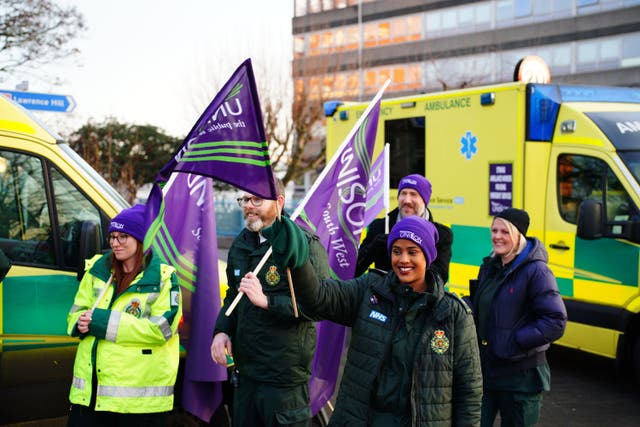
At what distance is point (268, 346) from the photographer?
12.0ft

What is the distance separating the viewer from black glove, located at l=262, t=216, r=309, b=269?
273cm

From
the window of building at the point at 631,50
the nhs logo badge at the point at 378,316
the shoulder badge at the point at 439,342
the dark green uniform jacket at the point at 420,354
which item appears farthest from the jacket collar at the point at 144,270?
the window of building at the point at 631,50

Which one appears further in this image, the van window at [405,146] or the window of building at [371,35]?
the window of building at [371,35]

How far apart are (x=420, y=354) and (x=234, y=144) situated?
1.26 m

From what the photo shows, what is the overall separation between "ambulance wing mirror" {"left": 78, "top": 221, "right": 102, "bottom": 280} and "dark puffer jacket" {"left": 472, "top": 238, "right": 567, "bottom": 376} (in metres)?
2.45

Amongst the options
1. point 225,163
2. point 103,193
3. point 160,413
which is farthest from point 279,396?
point 103,193

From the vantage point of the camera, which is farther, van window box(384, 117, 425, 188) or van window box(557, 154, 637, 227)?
van window box(384, 117, 425, 188)

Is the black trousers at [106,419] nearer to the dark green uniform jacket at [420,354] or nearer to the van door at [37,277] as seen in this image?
the van door at [37,277]

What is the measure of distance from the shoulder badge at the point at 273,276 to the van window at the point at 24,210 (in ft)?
4.97

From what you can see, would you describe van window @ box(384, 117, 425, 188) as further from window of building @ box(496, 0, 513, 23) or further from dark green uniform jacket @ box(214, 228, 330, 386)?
window of building @ box(496, 0, 513, 23)

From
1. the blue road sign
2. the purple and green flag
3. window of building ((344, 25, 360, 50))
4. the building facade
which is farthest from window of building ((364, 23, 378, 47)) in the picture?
the purple and green flag

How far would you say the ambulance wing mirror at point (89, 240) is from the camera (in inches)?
164

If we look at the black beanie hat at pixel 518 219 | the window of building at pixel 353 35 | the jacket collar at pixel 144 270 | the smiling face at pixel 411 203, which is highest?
the window of building at pixel 353 35

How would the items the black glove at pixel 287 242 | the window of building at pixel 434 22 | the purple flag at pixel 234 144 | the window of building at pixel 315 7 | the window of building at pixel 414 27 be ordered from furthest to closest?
the window of building at pixel 414 27
the window of building at pixel 315 7
the window of building at pixel 434 22
the purple flag at pixel 234 144
the black glove at pixel 287 242
